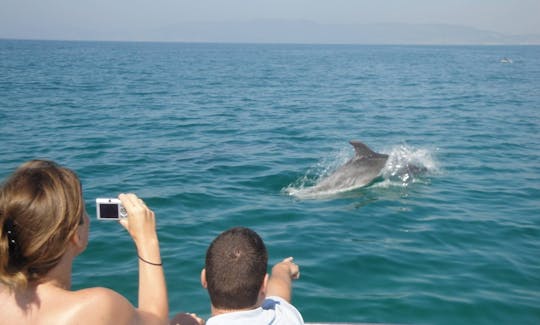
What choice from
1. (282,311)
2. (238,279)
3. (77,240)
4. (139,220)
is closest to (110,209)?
(139,220)

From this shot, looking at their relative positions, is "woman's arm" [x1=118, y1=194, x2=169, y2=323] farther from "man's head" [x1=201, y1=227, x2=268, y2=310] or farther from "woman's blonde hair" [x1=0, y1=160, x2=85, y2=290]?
"woman's blonde hair" [x1=0, y1=160, x2=85, y2=290]

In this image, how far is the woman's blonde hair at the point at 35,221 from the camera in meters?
2.77

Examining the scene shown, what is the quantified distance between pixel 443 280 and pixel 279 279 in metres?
4.12

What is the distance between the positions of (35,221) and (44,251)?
0.17 metres

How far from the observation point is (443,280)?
7.87 meters

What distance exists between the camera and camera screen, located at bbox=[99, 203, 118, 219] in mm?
3660

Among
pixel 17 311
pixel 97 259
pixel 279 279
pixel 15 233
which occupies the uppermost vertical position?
pixel 15 233

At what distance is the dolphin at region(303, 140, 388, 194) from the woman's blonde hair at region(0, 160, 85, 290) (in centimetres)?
1011

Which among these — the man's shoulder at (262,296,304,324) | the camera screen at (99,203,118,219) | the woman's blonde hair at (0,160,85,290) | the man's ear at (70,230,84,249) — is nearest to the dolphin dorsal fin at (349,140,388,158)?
the man's shoulder at (262,296,304,324)

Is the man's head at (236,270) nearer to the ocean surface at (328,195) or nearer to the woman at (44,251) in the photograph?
the woman at (44,251)

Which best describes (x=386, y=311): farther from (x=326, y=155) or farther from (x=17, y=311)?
(x=326, y=155)

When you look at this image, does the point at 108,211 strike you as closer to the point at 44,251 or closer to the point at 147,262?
the point at 147,262

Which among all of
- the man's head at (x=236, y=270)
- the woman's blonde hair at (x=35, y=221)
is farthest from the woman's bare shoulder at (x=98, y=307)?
the man's head at (x=236, y=270)

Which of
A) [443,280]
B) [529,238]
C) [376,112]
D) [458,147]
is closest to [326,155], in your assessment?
[458,147]
